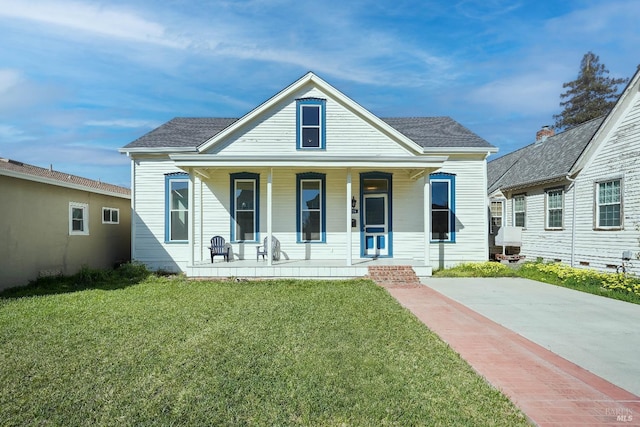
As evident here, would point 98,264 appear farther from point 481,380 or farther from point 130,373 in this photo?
point 481,380

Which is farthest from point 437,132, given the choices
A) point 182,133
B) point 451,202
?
point 182,133

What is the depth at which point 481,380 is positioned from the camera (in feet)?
12.8

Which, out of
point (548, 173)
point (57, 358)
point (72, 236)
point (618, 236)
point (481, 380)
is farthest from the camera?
point (548, 173)

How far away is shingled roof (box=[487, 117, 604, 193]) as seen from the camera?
13219mm

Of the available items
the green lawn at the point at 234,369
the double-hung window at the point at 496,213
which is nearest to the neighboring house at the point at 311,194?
the green lawn at the point at 234,369

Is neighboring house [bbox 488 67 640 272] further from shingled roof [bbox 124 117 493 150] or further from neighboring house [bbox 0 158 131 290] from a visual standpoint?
neighboring house [bbox 0 158 131 290]

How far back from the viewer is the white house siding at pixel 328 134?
11.8 m

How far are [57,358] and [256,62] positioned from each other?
50.4 ft

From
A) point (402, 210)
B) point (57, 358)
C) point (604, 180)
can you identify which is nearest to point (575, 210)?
point (604, 180)

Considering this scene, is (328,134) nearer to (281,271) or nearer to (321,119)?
(321,119)

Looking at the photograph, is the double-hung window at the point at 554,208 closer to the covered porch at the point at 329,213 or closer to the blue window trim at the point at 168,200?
the covered porch at the point at 329,213

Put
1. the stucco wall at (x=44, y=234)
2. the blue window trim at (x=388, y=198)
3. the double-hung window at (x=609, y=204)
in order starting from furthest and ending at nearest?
the blue window trim at (x=388, y=198), the double-hung window at (x=609, y=204), the stucco wall at (x=44, y=234)

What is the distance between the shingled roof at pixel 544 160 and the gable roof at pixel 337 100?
3330 mm

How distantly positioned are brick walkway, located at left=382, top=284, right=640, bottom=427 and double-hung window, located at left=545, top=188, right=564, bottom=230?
9.16m
